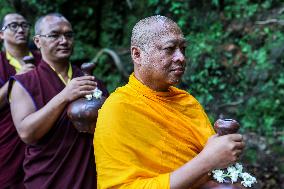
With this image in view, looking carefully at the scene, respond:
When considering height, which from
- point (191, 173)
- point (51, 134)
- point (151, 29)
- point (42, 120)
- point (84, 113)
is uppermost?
point (151, 29)

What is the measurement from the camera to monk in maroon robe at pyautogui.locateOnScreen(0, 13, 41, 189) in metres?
3.75

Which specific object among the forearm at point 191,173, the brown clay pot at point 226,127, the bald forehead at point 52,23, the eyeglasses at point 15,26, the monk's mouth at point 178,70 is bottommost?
Result: the forearm at point 191,173

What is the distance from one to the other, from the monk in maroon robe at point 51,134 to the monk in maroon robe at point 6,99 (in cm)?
34

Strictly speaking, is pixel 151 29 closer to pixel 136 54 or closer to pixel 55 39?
pixel 136 54

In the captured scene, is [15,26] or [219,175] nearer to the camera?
[219,175]

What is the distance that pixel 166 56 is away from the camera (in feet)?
6.97

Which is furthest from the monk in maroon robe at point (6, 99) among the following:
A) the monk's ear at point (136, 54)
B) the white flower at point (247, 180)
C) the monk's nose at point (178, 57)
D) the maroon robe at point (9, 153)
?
the white flower at point (247, 180)

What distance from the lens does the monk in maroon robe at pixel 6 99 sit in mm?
3746

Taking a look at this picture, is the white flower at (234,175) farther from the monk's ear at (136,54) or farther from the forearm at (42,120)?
the forearm at (42,120)

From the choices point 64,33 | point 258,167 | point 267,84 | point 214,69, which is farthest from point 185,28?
point 64,33

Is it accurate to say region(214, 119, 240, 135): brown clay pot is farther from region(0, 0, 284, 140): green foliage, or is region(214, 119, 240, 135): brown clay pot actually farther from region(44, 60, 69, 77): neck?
region(0, 0, 284, 140): green foliage

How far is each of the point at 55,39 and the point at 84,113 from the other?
841 millimetres

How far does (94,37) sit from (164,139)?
22.6 feet

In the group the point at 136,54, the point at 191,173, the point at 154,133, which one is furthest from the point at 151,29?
the point at 191,173
